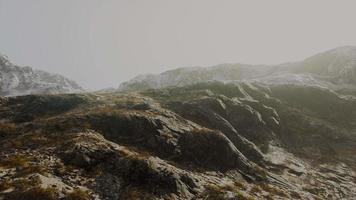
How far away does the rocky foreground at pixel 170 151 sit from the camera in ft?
79.2

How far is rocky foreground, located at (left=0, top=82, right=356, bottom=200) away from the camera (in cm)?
2412

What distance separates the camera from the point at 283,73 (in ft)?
404

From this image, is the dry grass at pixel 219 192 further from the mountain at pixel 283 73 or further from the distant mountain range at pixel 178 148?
the mountain at pixel 283 73

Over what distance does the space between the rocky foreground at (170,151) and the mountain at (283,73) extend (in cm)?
3380

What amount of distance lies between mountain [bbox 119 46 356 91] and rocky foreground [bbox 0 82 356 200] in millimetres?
33800

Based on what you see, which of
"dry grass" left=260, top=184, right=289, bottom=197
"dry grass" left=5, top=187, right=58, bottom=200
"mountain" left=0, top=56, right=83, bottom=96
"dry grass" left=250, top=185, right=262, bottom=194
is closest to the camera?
"dry grass" left=5, top=187, right=58, bottom=200

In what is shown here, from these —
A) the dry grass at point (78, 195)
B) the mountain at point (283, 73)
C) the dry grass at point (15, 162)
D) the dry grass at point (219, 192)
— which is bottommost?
the dry grass at point (219, 192)

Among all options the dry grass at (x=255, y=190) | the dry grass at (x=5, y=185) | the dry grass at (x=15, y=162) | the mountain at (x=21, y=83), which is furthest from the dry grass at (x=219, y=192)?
the mountain at (x=21, y=83)

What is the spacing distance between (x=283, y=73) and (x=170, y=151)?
102 m

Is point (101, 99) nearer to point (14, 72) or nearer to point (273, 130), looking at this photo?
point (273, 130)

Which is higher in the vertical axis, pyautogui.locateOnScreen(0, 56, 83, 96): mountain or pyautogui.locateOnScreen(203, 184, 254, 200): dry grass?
pyautogui.locateOnScreen(0, 56, 83, 96): mountain

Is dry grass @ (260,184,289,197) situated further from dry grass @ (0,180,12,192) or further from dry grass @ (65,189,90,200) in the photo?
dry grass @ (0,180,12,192)

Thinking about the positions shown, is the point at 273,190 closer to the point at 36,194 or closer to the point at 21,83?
the point at 36,194

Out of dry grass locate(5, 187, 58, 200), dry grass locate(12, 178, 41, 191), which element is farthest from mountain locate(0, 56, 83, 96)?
dry grass locate(5, 187, 58, 200)
